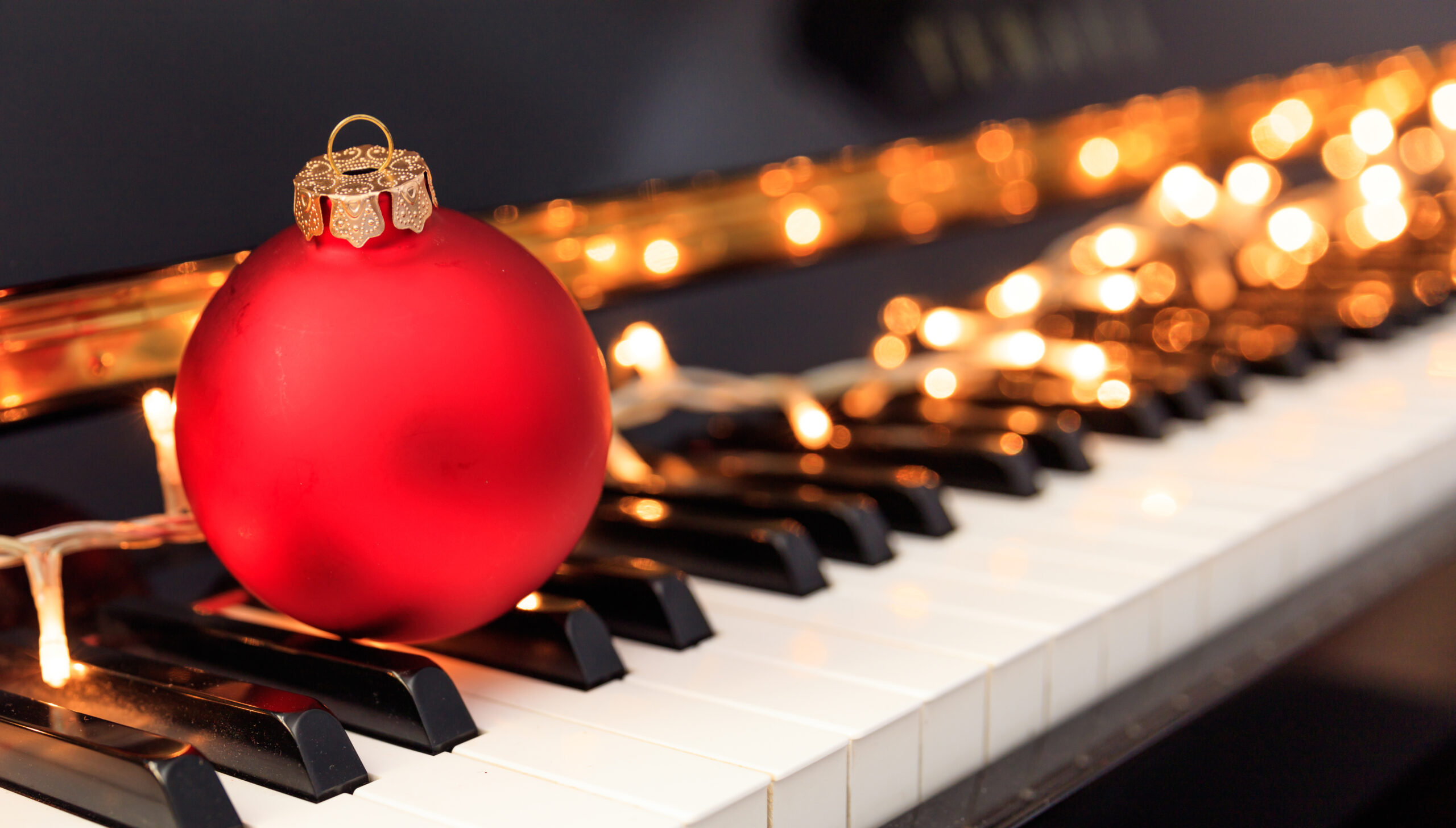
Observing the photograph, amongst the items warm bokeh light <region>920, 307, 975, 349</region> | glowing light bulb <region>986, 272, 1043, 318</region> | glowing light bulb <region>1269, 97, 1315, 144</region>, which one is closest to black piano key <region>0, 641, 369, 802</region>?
warm bokeh light <region>920, 307, 975, 349</region>

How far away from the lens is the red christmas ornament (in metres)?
0.53

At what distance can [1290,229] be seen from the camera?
1716 millimetres

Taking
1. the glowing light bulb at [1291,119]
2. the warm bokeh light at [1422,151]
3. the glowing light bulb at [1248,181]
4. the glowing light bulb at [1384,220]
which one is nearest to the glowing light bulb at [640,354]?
the glowing light bulb at [1248,181]

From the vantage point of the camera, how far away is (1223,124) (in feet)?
5.22

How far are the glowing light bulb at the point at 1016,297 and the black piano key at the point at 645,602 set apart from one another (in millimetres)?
736

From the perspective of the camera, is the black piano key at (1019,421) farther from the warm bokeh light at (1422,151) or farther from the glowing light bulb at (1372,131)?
the warm bokeh light at (1422,151)

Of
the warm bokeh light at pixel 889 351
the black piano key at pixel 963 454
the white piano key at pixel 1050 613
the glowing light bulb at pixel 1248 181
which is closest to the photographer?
the white piano key at pixel 1050 613

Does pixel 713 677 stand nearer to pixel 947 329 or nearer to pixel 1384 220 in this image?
pixel 947 329

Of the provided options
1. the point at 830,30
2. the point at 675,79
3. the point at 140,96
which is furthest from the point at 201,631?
the point at 830,30

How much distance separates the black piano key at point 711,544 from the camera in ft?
2.49

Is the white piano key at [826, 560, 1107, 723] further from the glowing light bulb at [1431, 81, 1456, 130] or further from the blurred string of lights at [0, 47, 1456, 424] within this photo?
the glowing light bulb at [1431, 81, 1456, 130]

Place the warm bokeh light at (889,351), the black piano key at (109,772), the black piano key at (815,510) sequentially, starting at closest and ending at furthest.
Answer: the black piano key at (109,772)
the black piano key at (815,510)
the warm bokeh light at (889,351)

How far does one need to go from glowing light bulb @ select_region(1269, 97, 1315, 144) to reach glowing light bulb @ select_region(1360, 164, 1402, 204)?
157mm

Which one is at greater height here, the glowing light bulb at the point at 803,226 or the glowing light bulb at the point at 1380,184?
the glowing light bulb at the point at 803,226
